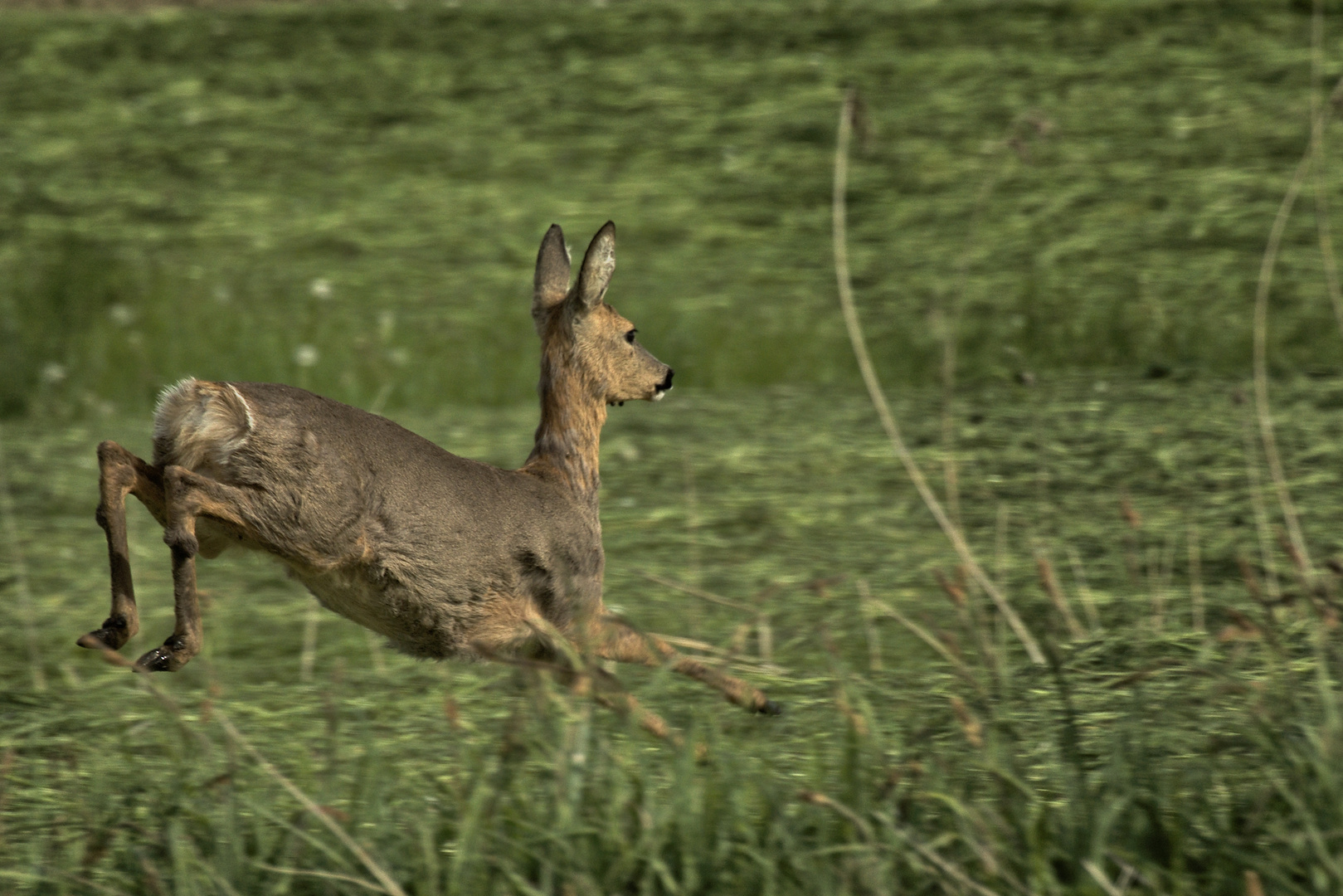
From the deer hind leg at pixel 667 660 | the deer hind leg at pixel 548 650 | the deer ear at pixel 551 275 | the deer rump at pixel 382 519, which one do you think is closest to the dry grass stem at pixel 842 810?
the deer hind leg at pixel 548 650

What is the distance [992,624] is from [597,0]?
23.3 feet

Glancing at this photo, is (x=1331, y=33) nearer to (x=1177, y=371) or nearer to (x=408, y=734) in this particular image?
(x=1177, y=371)

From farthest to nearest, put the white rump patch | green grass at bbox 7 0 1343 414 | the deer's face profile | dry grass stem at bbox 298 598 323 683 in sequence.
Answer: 1. green grass at bbox 7 0 1343 414
2. dry grass stem at bbox 298 598 323 683
3. the deer's face profile
4. the white rump patch

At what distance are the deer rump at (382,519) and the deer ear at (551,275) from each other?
1.47 feet

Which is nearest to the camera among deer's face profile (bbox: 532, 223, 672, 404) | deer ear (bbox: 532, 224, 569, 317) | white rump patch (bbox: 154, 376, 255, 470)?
white rump patch (bbox: 154, 376, 255, 470)

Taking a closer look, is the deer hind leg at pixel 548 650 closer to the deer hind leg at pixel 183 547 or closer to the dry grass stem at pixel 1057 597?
the deer hind leg at pixel 183 547

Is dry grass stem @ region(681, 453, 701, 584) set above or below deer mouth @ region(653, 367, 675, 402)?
below

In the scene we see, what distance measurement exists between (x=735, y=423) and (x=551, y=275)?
11.3 ft

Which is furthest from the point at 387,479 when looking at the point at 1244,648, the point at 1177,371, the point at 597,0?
the point at 597,0

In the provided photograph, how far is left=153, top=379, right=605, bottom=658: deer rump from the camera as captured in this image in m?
3.14

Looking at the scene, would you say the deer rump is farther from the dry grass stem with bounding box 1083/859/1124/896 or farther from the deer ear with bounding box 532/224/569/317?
the dry grass stem with bounding box 1083/859/1124/896

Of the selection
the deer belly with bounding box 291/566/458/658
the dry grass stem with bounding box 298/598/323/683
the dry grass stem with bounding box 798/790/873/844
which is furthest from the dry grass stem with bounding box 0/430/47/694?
the dry grass stem with bounding box 798/790/873/844

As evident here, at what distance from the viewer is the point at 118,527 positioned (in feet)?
9.93

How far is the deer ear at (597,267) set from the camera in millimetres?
3629
